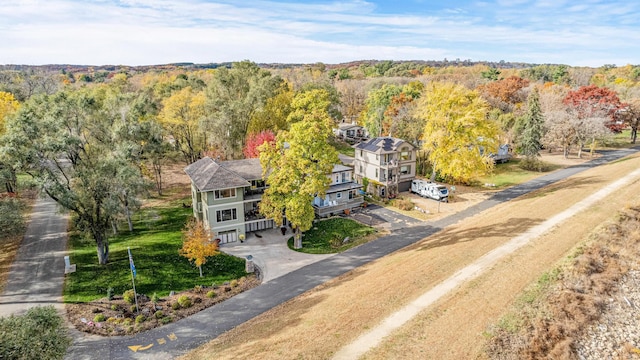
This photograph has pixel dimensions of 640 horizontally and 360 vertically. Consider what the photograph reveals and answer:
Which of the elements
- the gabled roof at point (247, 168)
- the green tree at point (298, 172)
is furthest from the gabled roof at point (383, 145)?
the gabled roof at point (247, 168)

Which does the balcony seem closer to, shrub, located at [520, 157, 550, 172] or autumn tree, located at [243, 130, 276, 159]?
autumn tree, located at [243, 130, 276, 159]

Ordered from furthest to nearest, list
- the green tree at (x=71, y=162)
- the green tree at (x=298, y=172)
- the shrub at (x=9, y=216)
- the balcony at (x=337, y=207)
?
the balcony at (x=337, y=207), the green tree at (x=298, y=172), the shrub at (x=9, y=216), the green tree at (x=71, y=162)

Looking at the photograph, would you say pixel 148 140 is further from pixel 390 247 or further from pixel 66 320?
pixel 390 247

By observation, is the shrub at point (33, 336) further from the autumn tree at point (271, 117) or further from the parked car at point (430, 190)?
the autumn tree at point (271, 117)

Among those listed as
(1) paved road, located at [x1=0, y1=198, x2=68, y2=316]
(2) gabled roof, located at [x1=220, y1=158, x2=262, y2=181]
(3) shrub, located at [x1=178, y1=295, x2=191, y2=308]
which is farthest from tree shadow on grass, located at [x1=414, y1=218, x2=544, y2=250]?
(1) paved road, located at [x1=0, y1=198, x2=68, y2=316]

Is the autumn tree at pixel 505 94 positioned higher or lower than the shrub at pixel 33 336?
higher

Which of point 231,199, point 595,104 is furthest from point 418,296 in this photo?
point 595,104
